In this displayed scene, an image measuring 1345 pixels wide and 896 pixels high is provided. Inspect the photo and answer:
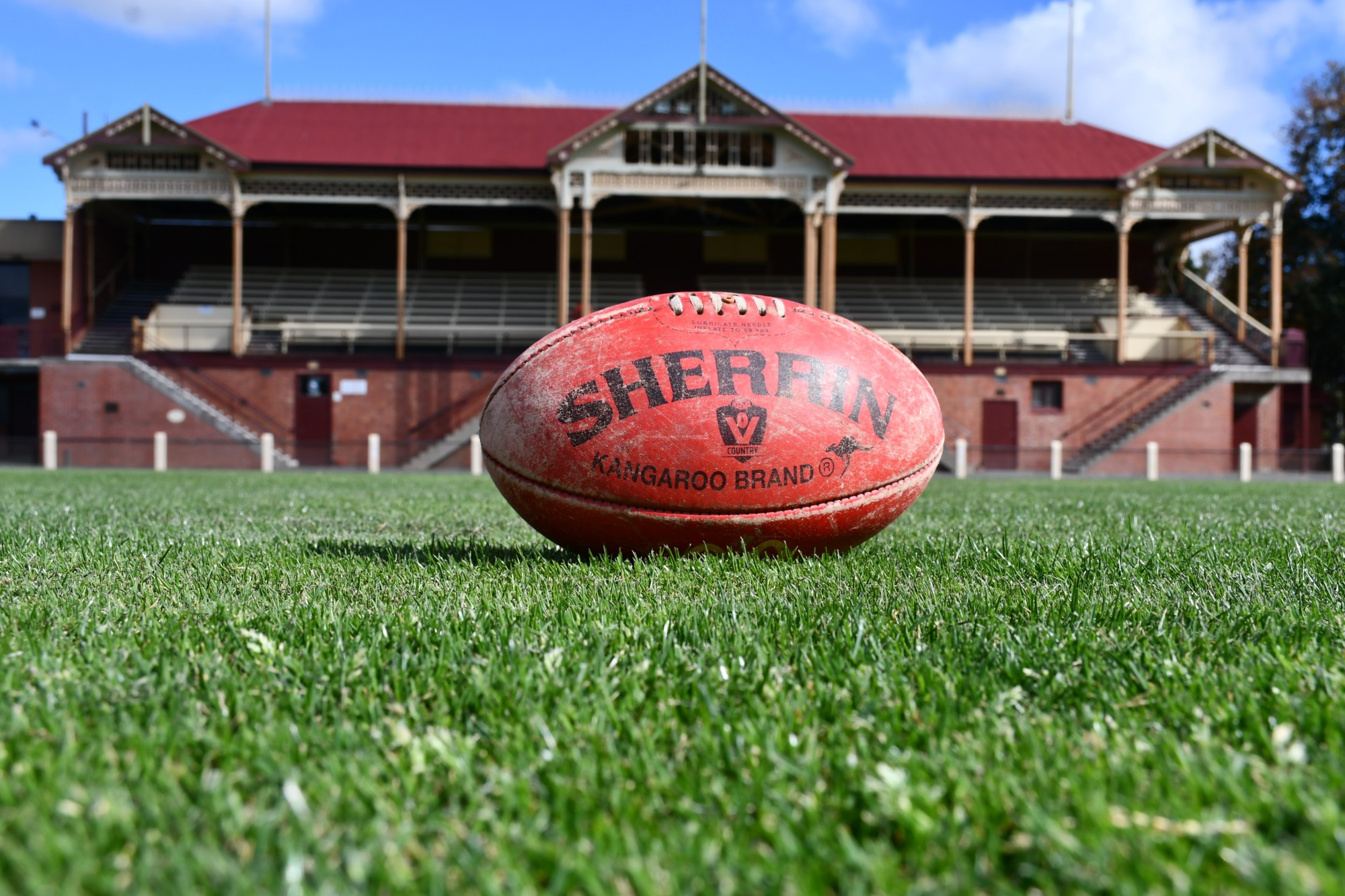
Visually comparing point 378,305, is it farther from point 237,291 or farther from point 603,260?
point 603,260

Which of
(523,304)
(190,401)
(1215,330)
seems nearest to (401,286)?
(523,304)

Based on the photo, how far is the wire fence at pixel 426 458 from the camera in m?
24.8

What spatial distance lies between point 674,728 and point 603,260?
32480 millimetres

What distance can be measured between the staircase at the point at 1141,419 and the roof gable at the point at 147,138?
76.4 ft

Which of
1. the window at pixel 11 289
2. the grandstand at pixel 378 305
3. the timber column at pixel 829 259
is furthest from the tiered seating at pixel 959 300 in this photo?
the window at pixel 11 289

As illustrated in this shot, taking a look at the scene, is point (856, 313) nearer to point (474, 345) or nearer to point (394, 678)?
point (474, 345)

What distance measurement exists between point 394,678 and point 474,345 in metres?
28.6

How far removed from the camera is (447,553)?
508 centimetres

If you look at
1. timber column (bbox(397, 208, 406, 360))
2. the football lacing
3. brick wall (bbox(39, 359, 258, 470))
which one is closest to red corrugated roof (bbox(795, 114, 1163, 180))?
timber column (bbox(397, 208, 406, 360))

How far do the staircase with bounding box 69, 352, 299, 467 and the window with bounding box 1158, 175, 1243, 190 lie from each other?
25.1 meters

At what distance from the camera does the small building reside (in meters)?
27.9

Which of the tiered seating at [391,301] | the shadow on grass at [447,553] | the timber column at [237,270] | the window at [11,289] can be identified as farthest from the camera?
the window at [11,289]

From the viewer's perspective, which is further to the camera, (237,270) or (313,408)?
(313,408)

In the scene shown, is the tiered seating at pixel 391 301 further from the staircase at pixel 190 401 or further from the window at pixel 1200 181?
the window at pixel 1200 181
